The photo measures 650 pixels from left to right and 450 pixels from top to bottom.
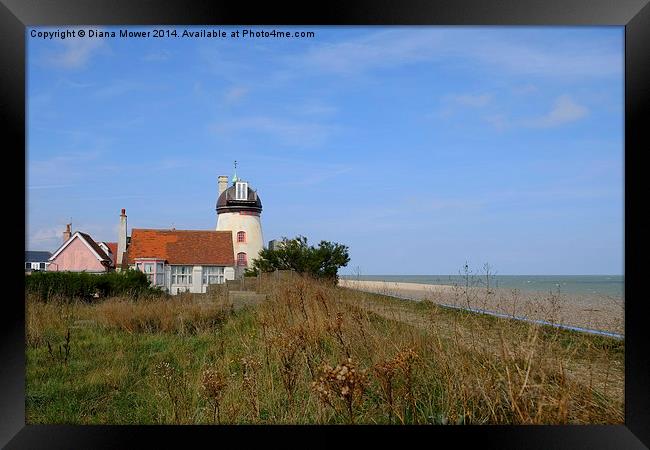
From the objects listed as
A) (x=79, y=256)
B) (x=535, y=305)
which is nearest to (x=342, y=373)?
(x=535, y=305)

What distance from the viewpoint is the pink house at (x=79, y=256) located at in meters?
11.7

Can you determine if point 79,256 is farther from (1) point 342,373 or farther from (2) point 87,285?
(1) point 342,373

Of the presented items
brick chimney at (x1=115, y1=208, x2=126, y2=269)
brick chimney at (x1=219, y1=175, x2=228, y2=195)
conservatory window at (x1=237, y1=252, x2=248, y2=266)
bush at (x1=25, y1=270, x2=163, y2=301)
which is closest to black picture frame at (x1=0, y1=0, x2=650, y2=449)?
bush at (x1=25, y1=270, x2=163, y2=301)

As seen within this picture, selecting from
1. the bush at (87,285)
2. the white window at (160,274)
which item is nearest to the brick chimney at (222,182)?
the white window at (160,274)

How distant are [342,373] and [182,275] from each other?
13639 mm

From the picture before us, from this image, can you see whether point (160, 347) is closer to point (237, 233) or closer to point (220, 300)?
point (220, 300)

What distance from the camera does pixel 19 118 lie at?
104 inches

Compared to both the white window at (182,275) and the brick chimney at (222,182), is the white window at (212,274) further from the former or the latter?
the brick chimney at (222,182)

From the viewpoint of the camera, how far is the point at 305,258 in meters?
12.0

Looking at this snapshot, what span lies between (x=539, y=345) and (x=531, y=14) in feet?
6.45

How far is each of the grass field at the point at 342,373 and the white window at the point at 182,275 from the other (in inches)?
330

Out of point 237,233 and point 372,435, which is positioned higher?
point 237,233

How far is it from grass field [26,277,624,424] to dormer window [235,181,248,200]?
10.9m

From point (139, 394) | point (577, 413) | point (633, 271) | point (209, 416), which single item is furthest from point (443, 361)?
point (139, 394)
